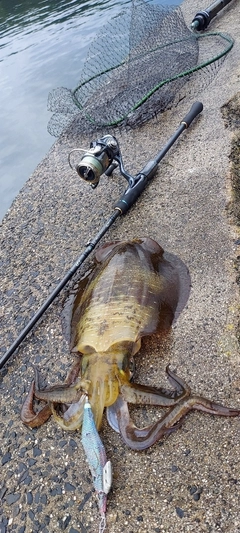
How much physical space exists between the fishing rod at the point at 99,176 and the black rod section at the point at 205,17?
3507 millimetres

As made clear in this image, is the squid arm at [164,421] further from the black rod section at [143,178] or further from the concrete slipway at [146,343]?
the black rod section at [143,178]

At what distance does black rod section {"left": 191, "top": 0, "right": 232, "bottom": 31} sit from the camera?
6.98m

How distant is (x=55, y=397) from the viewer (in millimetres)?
2662

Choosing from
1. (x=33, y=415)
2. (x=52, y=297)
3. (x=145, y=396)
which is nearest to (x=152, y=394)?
(x=145, y=396)

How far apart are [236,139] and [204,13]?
141 inches

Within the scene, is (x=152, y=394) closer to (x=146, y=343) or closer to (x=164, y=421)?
(x=164, y=421)

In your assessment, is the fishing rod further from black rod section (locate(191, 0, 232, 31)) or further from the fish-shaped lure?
black rod section (locate(191, 0, 232, 31))

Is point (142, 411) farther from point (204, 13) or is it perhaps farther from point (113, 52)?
point (204, 13)

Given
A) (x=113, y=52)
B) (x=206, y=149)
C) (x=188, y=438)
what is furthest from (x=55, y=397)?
(x=113, y=52)

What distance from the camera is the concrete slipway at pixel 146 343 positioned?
2.29 meters

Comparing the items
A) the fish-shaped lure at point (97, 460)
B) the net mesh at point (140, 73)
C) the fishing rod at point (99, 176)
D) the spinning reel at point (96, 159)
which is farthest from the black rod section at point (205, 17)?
the fish-shaped lure at point (97, 460)

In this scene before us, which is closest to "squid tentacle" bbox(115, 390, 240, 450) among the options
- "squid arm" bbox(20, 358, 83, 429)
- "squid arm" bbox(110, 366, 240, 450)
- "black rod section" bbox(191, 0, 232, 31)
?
"squid arm" bbox(110, 366, 240, 450)

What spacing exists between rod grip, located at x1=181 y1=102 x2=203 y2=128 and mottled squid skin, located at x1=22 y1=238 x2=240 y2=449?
189cm

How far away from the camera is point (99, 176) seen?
3873mm
